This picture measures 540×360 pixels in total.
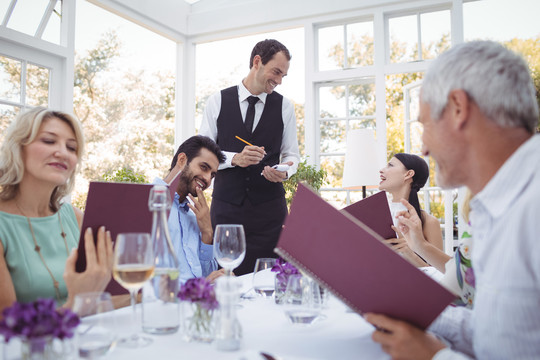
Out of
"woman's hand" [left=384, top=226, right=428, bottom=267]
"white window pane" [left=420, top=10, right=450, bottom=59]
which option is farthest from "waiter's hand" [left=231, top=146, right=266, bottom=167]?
"white window pane" [left=420, top=10, right=450, bottom=59]

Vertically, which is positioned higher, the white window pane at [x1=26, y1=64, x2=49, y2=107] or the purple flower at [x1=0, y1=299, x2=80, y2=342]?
the white window pane at [x1=26, y1=64, x2=49, y2=107]

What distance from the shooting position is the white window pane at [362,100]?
491cm

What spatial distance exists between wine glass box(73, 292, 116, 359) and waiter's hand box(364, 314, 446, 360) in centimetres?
53

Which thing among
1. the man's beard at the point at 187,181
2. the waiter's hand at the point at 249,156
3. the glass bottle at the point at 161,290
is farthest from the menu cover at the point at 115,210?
the waiter's hand at the point at 249,156

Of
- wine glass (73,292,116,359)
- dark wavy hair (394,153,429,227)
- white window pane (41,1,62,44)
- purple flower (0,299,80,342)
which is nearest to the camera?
purple flower (0,299,80,342)

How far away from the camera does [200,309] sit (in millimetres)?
960

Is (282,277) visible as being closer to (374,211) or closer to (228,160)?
(374,211)

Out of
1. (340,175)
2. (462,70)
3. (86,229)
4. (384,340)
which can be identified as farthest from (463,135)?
(340,175)

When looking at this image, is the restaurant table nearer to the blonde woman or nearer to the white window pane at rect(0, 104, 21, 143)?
the blonde woman

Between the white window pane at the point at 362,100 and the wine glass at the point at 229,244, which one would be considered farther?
the white window pane at the point at 362,100

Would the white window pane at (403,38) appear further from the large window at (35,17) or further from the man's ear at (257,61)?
the large window at (35,17)

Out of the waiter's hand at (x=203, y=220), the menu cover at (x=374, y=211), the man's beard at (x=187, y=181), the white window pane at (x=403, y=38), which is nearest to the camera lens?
the menu cover at (x=374, y=211)

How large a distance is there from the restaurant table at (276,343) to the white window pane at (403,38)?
4.09 meters

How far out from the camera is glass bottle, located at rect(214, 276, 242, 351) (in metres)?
0.91
